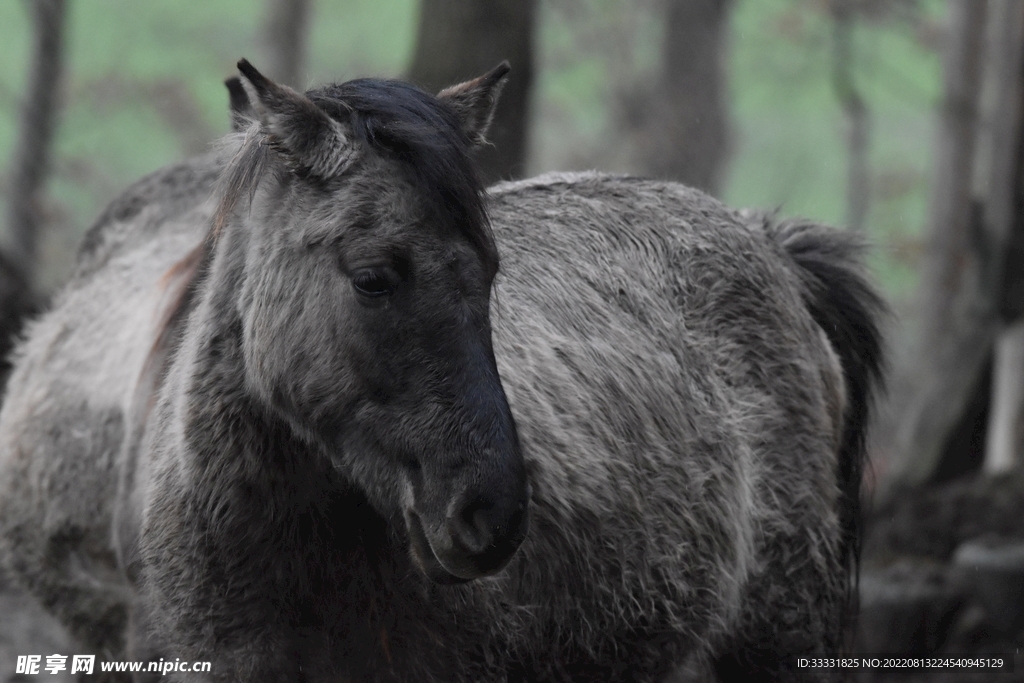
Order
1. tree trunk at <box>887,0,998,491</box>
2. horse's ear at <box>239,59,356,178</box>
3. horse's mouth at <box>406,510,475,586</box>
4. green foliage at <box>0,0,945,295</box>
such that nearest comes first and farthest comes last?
horse's mouth at <box>406,510,475,586</box>, horse's ear at <box>239,59,356,178</box>, tree trunk at <box>887,0,998,491</box>, green foliage at <box>0,0,945,295</box>

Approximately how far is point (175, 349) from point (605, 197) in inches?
72.2

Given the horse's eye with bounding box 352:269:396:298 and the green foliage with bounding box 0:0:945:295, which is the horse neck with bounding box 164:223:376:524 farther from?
the green foliage with bounding box 0:0:945:295

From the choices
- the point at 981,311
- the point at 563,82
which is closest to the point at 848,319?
the point at 981,311

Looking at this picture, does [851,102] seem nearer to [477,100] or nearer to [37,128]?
[37,128]

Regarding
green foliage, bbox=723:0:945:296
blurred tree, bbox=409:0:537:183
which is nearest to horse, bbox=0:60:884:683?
blurred tree, bbox=409:0:537:183

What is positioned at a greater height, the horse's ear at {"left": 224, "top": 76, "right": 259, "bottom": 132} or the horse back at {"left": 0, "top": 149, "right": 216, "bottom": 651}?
the horse's ear at {"left": 224, "top": 76, "right": 259, "bottom": 132}

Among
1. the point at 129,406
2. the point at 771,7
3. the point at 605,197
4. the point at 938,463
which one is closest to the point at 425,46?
the point at 605,197

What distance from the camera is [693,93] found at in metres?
15.0

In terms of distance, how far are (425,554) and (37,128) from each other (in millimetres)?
9769

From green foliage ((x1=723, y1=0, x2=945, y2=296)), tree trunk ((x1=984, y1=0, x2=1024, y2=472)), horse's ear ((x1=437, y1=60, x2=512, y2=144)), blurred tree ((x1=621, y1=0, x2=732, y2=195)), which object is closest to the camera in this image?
horse's ear ((x1=437, y1=60, x2=512, y2=144))

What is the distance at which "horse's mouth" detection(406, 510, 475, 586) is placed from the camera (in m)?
2.72

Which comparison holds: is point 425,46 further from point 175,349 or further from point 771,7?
point 771,7

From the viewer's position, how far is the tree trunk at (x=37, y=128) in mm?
10742

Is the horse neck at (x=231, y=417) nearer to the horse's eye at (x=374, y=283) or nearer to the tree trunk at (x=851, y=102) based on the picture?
the horse's eye at (x=374, y=283)
